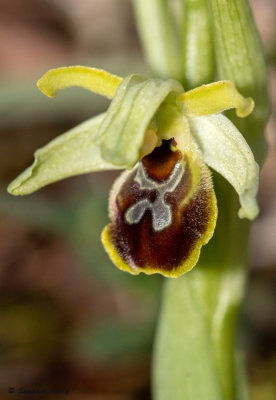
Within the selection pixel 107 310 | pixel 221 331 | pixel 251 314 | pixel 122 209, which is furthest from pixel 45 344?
pixel 122 209

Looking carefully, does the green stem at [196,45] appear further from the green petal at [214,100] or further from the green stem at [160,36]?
the green stem at [160,36]

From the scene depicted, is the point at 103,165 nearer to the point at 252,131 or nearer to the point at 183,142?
the point at 183,142

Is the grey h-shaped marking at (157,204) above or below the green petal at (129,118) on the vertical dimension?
below

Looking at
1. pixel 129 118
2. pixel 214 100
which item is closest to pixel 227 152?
pixel 214 100

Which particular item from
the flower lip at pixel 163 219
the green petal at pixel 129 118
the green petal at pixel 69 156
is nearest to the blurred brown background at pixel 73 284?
the green petal at pixel 69 156

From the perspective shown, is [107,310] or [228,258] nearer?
[228,258]

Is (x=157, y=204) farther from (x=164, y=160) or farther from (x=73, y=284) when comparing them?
(x=73, y=284)
